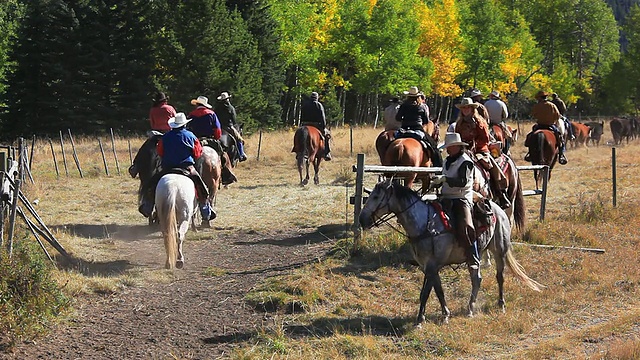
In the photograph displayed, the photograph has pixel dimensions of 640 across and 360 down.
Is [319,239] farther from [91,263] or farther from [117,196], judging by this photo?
[117,196]

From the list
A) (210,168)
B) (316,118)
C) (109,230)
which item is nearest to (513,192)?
(210,168)

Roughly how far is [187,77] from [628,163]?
21.5 m

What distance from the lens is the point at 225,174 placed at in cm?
1741

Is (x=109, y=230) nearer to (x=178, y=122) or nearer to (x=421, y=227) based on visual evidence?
(x=178, y=122)

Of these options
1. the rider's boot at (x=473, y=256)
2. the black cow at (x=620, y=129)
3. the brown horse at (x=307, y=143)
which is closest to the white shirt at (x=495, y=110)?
the brown horse at (x=307, y=143)

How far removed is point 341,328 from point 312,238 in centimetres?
549

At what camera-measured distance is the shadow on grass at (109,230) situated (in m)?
15.0

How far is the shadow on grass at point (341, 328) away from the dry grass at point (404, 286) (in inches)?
0.9

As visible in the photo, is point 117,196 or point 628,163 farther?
Result: point 628,163

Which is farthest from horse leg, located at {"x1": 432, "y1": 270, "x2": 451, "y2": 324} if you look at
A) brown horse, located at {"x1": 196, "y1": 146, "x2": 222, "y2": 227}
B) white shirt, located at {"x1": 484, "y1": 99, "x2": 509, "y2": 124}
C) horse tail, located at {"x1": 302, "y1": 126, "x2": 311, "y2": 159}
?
horse tail, located at {"x1": 302, "y1": 126, "x2": 311, "y2": 159}

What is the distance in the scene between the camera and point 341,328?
9344 mm

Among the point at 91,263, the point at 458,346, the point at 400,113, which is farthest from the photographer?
the point at 400,113

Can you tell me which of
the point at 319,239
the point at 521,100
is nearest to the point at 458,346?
the point at 319,239

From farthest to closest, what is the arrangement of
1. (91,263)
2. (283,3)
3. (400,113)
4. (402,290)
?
(283,3) → (400,113) → (91,263) → (402,290)
